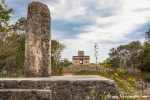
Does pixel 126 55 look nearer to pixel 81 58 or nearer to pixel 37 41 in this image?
pixel 81 58

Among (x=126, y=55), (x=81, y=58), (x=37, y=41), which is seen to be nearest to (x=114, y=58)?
(x=126, y=55)

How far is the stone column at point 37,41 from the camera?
5293mm

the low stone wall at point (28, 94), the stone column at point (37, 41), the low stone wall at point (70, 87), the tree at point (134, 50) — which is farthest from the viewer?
the tree at point (134, 50)

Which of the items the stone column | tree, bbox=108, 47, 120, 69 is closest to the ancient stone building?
tree, bbox=108, 47, 120, 69

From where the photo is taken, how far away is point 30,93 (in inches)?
154

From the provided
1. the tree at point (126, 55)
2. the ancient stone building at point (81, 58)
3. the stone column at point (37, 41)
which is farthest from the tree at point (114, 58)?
the stone column at point (37, 41)

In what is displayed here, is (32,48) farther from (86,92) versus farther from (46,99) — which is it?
(86,92)

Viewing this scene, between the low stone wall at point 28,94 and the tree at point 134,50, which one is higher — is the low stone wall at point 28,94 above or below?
below

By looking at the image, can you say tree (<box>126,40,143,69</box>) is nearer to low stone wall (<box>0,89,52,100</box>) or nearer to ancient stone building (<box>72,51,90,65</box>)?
ancient stone building (<box>72,51,90,65</box>)

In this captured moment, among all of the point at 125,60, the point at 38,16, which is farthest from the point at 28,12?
the point at 125,60

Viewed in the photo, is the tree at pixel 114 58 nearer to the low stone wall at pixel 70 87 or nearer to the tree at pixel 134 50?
the tree at pixel 134 50

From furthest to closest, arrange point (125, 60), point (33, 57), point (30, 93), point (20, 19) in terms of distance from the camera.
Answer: point (125, 60) → point (20, 19) → point (33, 57) → point (30, 93)

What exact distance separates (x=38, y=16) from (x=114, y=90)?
12.7ft

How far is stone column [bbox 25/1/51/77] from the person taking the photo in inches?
208
